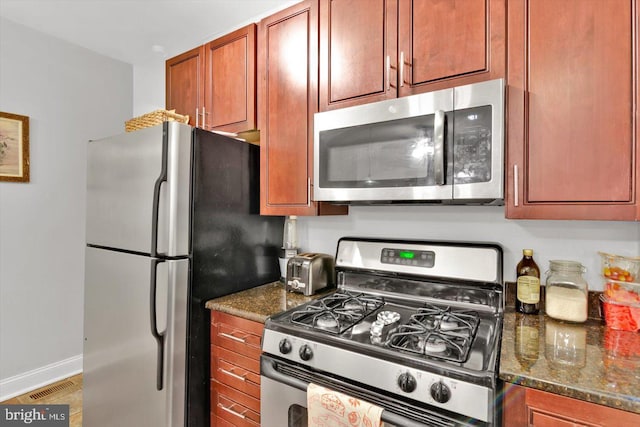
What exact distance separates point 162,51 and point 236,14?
36.3 inches

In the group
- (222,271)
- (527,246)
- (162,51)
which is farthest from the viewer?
(162,51)

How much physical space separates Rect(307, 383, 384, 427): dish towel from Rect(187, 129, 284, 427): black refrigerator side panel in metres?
0.74

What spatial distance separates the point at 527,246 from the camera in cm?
144

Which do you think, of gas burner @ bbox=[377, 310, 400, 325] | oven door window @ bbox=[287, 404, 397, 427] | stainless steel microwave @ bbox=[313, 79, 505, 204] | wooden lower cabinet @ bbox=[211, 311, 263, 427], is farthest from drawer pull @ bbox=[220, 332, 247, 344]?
stainless steel microwave @ bbox=[313, 79, 505, 204]

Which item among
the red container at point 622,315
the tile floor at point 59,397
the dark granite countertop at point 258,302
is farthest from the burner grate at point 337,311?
the tile floor at point 59,397

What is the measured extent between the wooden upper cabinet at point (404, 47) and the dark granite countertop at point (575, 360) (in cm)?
97

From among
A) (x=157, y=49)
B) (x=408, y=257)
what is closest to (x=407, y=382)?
(x=408, y=257)

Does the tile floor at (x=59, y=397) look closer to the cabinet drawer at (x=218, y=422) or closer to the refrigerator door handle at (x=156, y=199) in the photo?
the cabinet drawer at (x=218, y=422)

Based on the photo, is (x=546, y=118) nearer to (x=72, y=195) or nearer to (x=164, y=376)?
(x=164, y=376)

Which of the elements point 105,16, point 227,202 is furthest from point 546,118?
point 105,16

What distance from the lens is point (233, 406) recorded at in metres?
1.49

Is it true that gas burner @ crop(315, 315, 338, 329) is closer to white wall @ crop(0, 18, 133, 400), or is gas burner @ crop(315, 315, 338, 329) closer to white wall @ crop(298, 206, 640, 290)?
white wall @ crop(298, 206, 640, 290)

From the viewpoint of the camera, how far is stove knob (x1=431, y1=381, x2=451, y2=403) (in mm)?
915

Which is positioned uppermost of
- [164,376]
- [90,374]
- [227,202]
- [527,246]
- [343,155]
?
[343,155]
